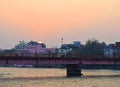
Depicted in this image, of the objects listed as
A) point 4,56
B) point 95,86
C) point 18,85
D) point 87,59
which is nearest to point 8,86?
point 18,85

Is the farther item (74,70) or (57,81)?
(74,70)

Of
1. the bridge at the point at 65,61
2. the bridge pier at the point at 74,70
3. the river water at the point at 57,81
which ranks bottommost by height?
the river water at the point at 57,81

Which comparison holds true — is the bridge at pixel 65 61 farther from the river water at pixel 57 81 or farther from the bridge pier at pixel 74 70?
the river water at pixel 57 81

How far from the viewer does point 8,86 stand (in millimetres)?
90312

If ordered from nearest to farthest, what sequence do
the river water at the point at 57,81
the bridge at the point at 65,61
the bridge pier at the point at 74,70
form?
1. the river water at the point at 57,81
2. the bridge at the point at 65,61
3. the bridge pier at the point at 74,70

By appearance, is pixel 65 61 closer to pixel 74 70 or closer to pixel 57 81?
pixel 74 70

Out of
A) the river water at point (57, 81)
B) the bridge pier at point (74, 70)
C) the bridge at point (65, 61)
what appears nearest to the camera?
the river water at point (57, 81)

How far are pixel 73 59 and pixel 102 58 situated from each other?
1127 cm

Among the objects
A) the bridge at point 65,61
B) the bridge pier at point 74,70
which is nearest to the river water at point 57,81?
the bridge at point 65,61

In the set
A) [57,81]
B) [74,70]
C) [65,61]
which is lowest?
[57,81]

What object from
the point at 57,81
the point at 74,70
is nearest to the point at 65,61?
the point at 74,70

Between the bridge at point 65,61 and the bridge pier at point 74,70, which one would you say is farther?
the bridge pier at point 74,70

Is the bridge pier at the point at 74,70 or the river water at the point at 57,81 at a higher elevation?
the bridge pier at the point at 74,70

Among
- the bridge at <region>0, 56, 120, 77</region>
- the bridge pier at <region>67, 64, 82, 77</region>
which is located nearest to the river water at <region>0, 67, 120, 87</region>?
the bridge at <region>0, 56, 120, 77</region>
